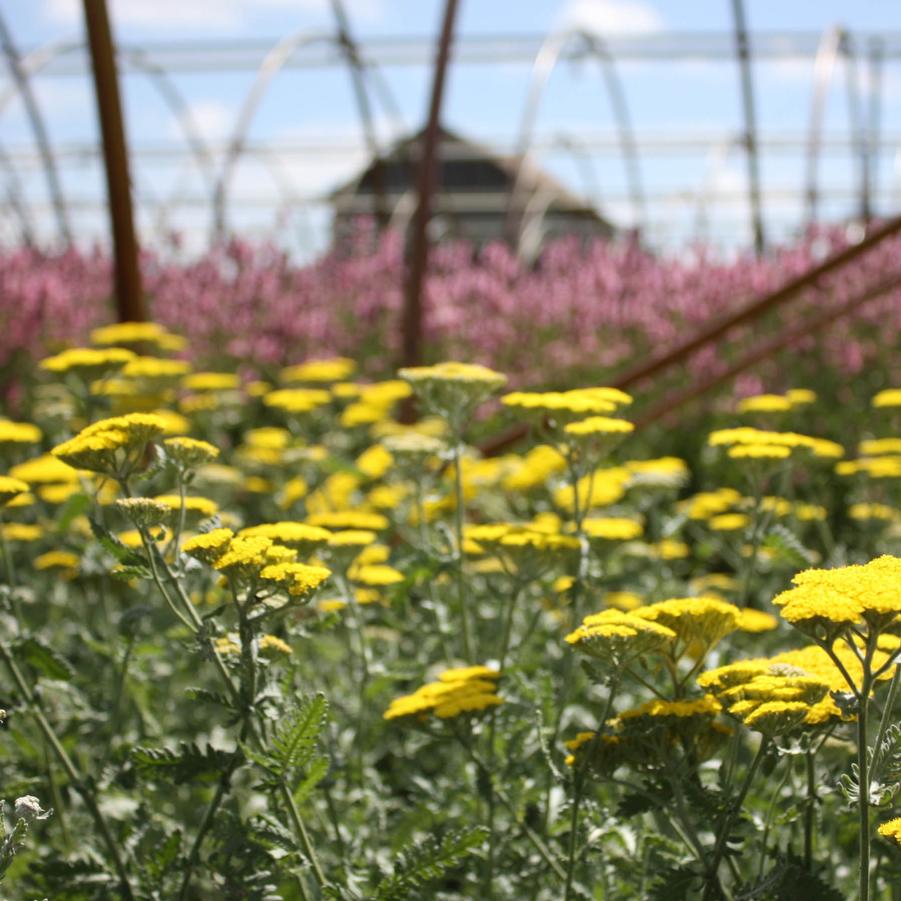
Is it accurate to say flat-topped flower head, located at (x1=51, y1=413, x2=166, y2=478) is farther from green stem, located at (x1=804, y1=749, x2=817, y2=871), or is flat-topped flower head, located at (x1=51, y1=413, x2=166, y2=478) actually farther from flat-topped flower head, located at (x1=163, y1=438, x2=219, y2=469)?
green stem, located at (x1=804, y1=749, x2=817, y2=871)

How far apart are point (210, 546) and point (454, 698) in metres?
0.47

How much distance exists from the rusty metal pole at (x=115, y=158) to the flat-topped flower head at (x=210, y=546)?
2.47m

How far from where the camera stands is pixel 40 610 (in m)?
4.03

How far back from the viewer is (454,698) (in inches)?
79.0

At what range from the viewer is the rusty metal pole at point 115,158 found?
152 inches

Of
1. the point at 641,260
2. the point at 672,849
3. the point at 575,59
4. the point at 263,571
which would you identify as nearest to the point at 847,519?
the point at 641,260

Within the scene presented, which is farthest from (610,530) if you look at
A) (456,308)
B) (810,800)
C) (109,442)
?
(456,308)

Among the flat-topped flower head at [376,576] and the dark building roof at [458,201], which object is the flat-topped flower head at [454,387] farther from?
the dark building roof at [458,201]

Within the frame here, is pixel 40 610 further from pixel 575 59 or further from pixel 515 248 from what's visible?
pixel 575 59

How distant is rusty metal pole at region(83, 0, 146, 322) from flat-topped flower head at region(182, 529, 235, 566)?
2467mm

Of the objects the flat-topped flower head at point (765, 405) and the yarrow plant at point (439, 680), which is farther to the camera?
the flat-topped flower head at point (765, 405)

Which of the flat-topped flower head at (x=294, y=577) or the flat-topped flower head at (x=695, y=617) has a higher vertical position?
the flat-topped flower head at (x=294, y=577)

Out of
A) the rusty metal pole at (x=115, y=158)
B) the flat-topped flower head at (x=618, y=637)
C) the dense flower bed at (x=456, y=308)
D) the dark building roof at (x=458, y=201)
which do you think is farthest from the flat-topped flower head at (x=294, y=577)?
the dense flower bed at (x=456, y=308)

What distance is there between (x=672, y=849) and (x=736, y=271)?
5.82 metres
